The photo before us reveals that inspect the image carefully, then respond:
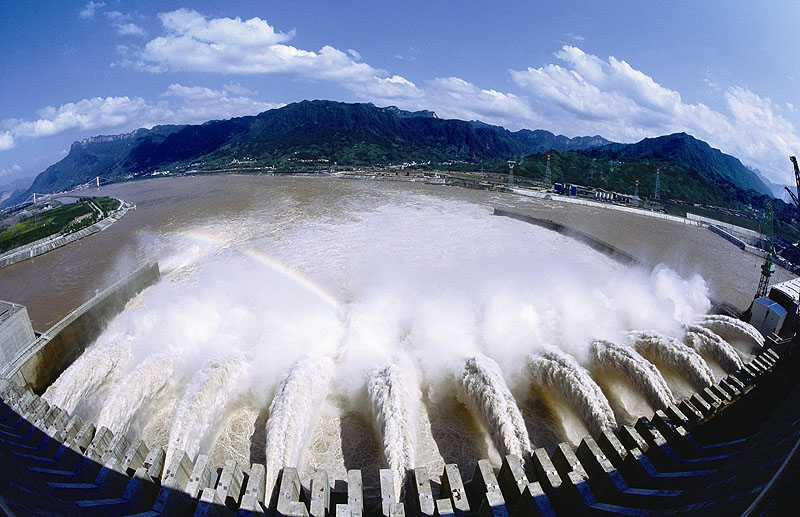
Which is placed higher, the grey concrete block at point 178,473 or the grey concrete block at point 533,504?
the grey concrete block at point 533,504

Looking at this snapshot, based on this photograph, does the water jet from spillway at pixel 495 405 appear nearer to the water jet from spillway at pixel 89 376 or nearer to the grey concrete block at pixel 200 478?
the grey concrete block at pixel 200 478

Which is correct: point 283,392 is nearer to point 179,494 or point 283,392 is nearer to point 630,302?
point 179,494

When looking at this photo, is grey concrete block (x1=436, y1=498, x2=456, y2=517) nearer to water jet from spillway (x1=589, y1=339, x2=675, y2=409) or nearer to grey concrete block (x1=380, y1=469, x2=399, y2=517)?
grey concrete block (x1=380, y1=469, x2=399, y2=517)

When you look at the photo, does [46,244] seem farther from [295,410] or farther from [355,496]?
[355,496]

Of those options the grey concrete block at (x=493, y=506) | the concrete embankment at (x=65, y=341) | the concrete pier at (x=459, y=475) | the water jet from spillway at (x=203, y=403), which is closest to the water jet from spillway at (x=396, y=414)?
the concrete pier at (x=459, y=475)

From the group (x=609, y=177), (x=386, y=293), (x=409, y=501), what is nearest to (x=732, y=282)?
(x=386, y=293)

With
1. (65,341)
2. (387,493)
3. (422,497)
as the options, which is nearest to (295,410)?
(387,493)
